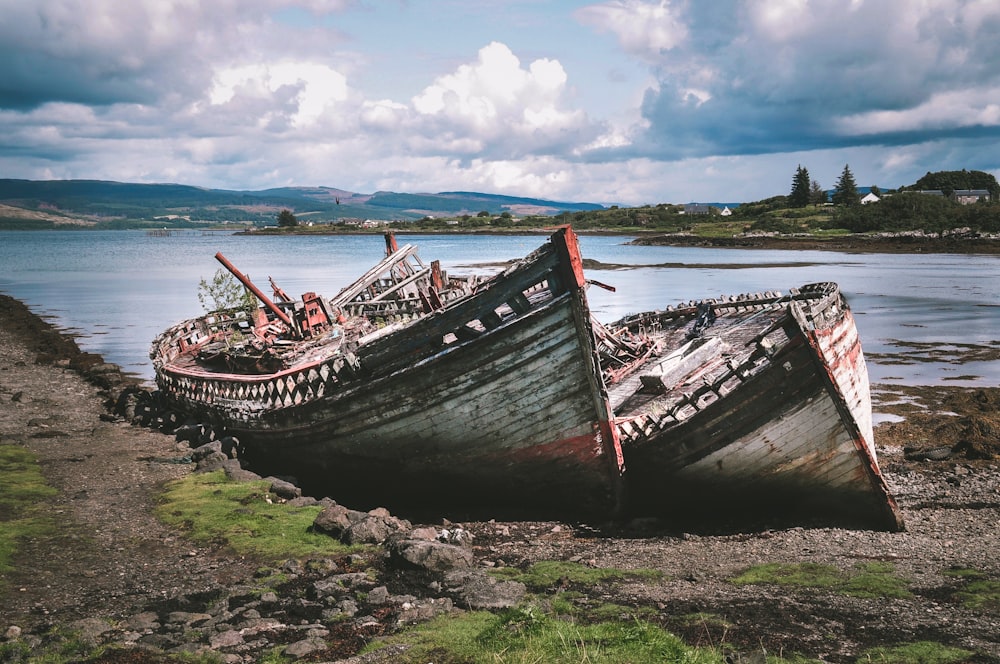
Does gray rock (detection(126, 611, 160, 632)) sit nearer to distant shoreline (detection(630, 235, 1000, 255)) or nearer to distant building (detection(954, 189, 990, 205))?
distant shoreline (detection(630, 235, 1000, 255))

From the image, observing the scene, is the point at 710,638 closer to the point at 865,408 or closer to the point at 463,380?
the point at 463,380

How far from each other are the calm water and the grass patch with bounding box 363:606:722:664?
1746 centimetres

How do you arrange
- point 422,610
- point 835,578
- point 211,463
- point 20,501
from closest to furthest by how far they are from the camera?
1. point 422,610
2. point 835,578
3. point 20,501
4. point 211,463

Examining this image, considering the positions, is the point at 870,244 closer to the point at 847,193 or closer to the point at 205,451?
the point at 847,193

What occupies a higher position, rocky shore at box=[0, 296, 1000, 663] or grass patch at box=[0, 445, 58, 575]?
rocky shore at box=[0, 296, 1000, 663]

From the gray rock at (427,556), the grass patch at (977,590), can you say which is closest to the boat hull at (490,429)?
the gray rock at (427,556)

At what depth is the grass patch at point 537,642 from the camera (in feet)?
21.4

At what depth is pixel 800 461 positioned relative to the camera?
10.6 meters

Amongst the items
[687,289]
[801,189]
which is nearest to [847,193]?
[801,189]

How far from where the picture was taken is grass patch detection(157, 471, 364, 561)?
10234mm

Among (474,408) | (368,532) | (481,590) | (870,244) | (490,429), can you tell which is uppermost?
(870,244)

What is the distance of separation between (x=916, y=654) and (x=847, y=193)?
137m

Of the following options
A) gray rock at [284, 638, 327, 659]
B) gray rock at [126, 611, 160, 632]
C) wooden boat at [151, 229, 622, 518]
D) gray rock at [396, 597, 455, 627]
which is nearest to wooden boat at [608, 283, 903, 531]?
wooden boat at [151, 229, 622, 518]

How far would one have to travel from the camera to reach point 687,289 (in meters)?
52.0
